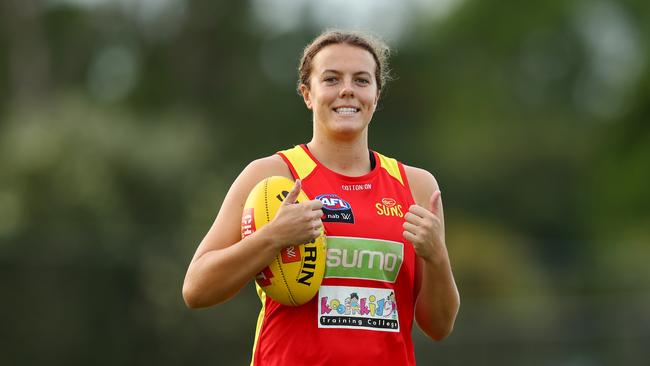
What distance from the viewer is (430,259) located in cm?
484

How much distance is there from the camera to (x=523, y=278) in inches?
971

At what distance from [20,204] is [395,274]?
12944mm

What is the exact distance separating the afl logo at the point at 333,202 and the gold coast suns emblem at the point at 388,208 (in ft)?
0.45

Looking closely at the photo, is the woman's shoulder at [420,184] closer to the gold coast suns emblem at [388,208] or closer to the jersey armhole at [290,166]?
the gold coast suns emblem at [388,208]

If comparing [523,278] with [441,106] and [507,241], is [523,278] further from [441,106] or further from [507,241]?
[441,106]

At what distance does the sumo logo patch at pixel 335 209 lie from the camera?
4812 mm

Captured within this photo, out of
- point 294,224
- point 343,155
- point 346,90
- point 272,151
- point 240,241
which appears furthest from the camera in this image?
point 272,151

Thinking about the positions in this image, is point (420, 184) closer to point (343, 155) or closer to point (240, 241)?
point (343, 155)

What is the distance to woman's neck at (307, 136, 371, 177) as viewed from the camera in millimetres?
5047

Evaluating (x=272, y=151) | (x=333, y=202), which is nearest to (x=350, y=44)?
(x=333, y=202)

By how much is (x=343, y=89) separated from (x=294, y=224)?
0.69 meters

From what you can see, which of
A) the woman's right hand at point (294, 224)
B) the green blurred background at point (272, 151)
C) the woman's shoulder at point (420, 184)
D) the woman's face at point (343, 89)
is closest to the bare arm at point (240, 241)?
the woman's right hand at point (294, 224)

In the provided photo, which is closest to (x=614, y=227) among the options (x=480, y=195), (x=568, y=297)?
(x=480, y=195)

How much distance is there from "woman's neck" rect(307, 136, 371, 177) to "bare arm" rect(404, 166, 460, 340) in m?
0.24
